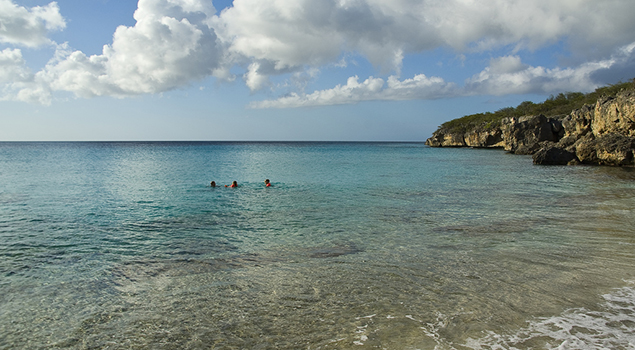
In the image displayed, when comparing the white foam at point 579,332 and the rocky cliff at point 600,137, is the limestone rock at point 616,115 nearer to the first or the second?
the rocky cliff at point 600,137

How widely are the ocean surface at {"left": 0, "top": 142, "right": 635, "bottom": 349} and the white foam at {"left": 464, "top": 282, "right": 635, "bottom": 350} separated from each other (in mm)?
25

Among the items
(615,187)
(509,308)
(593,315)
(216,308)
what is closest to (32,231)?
(216,308)

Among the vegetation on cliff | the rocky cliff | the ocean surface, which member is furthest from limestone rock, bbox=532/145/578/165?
the vegetation on cliff

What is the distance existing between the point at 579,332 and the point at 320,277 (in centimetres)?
397

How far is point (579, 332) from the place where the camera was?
461 centimetres

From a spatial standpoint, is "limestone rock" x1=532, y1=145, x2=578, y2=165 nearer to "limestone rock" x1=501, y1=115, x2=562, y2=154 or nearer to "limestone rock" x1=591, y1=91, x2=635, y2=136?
"limestone rock" x1=591, y1=91, x2=635, y2=136

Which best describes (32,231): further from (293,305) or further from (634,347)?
(634,347)

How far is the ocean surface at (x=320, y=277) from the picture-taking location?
15.5 feet

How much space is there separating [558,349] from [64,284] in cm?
796

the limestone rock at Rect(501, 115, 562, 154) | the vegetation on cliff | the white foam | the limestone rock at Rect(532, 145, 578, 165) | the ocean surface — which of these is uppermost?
the vegetation on cliff

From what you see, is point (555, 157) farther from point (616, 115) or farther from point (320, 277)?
point (320, 277)

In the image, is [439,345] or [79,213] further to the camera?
[79,213]

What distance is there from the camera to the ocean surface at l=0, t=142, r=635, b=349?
15.5ft

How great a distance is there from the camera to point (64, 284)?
658 cm
